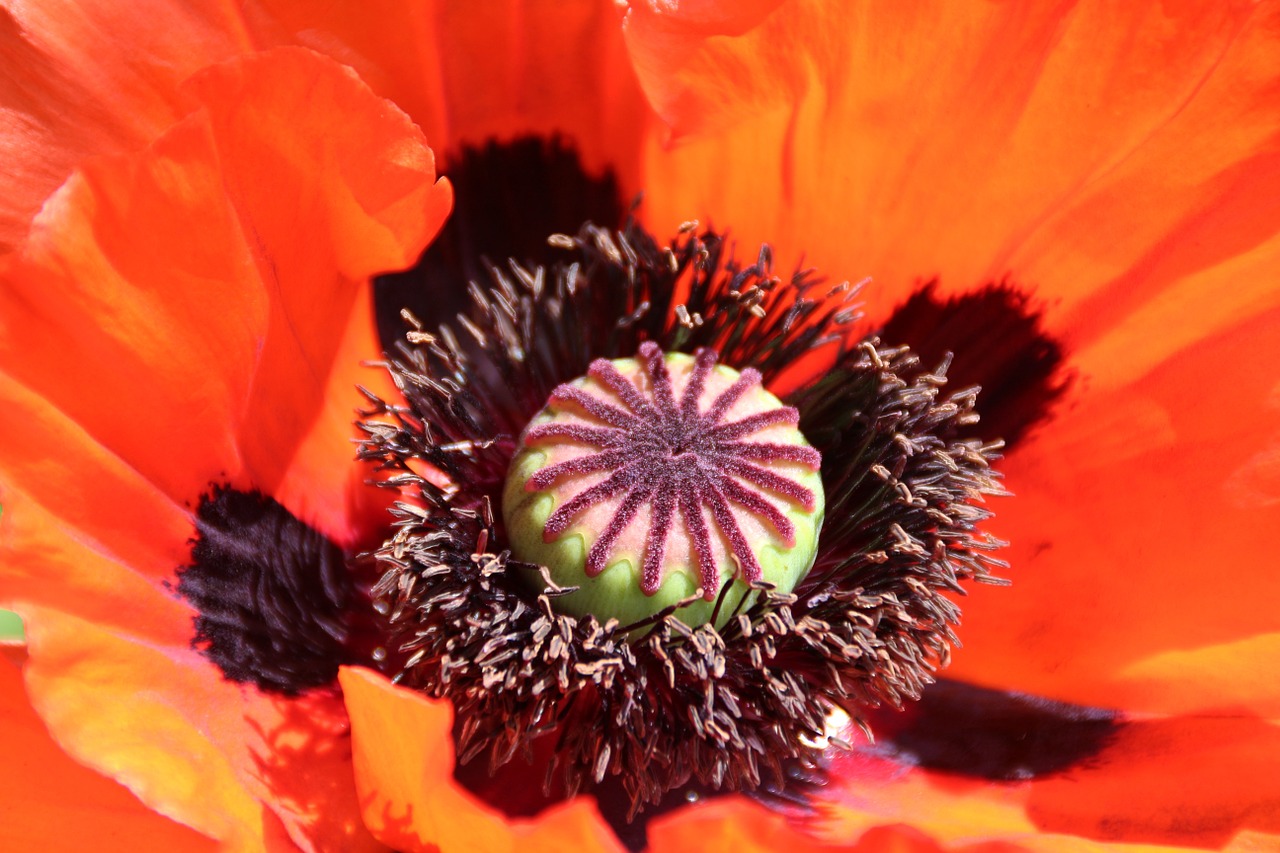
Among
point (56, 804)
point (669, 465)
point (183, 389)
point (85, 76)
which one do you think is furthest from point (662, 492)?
point (85, 76)

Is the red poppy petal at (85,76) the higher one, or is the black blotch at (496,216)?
the black blotch at (496,216)

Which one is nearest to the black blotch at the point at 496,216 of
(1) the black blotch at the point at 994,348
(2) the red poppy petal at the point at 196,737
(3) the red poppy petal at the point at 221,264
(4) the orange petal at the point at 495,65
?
(4) the orange petal at the point at 495,65

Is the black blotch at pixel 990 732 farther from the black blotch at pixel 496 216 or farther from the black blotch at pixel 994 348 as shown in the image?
the black blotch at pixel 496 216

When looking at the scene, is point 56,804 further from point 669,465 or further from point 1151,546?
point 1151,546

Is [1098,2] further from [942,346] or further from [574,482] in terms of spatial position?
[574,482]

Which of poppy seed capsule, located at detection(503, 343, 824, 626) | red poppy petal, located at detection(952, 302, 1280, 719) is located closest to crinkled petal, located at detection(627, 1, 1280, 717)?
red poppy petal, located at detection(952, 302, 1280, 719)
